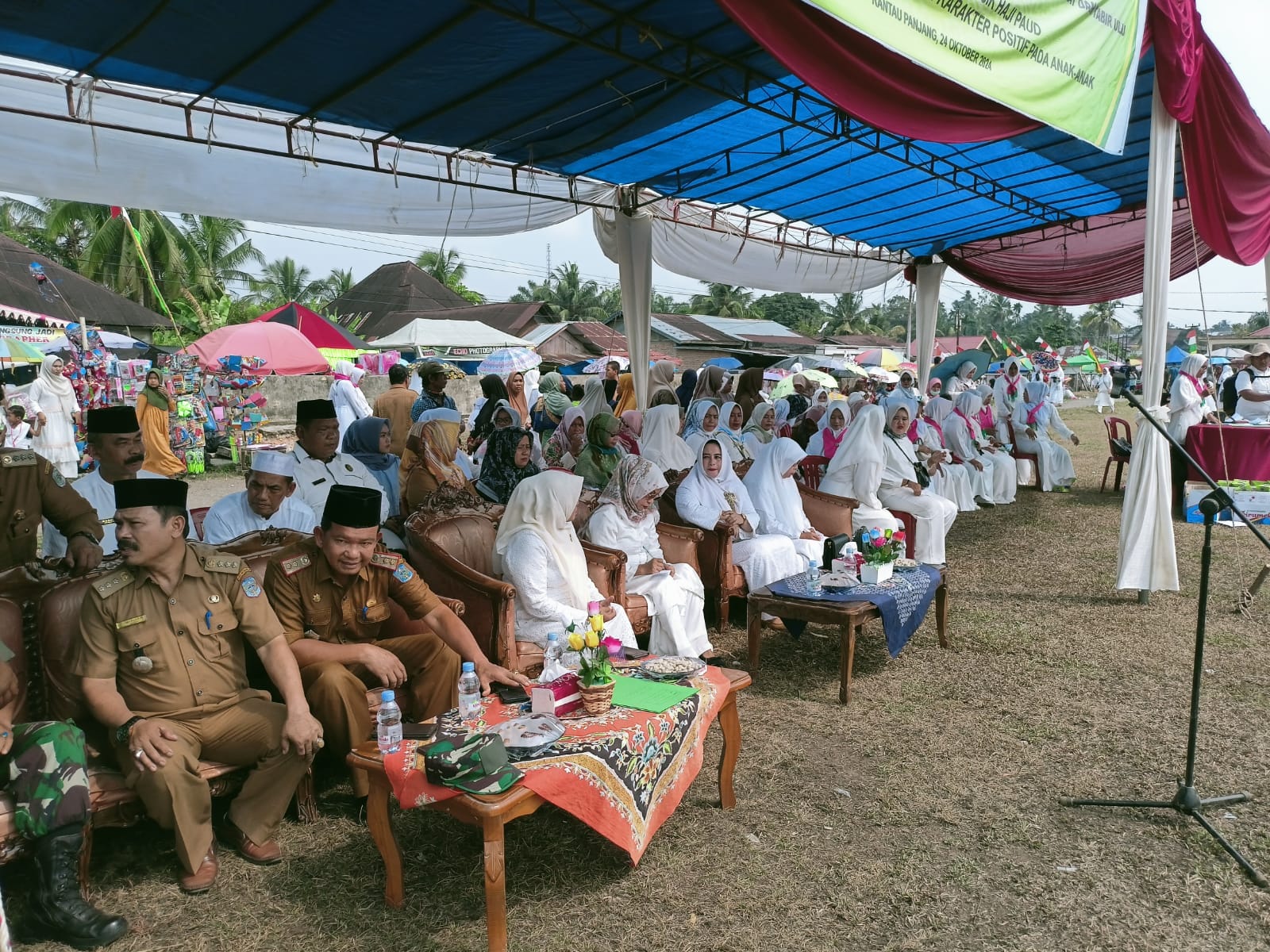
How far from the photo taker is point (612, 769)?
2623mm

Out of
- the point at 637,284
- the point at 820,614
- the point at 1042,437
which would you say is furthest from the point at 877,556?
the point at 1042,437

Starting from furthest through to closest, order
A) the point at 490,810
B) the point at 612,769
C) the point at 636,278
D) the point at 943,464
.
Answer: the point at 943,464
the point at 636,278
the point at 612,769
the point at 490,810

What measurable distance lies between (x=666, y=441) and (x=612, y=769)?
4.64m

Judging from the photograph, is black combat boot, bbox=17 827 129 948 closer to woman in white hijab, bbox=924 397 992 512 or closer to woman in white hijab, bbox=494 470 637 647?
woman in white hijab, bbox=494 470 637 647

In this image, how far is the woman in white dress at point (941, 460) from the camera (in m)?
8.96

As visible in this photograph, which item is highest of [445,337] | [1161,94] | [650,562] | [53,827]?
[1161,94]

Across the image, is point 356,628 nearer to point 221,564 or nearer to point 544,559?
point 221,564

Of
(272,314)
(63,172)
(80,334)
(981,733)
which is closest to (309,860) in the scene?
(981,733)

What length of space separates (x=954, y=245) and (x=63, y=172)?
10.8 m

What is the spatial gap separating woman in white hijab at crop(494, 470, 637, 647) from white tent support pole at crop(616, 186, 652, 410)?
4794mm

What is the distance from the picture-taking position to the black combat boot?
2498 mm

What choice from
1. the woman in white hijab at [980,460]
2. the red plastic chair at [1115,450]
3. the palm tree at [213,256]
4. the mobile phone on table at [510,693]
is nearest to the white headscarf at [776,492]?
the mobile phone on table at [510,693]

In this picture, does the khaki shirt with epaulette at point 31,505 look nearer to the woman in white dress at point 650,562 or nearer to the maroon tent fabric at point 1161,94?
the woman in white dress at point 650,562

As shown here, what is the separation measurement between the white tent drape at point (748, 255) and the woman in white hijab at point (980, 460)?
2.66 m
